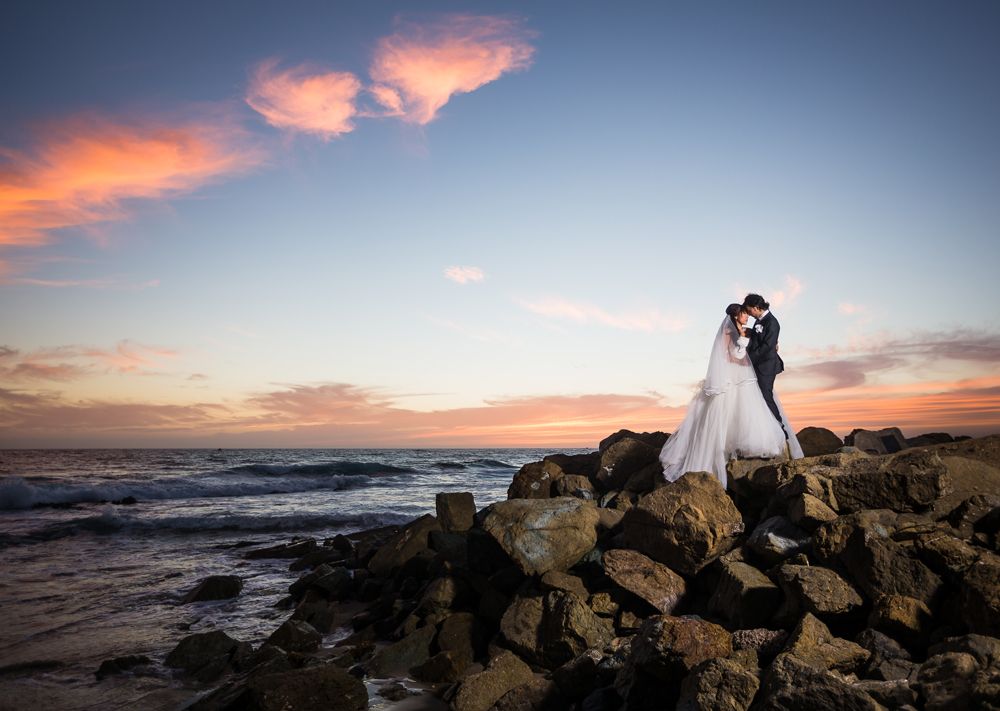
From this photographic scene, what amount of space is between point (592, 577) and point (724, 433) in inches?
127

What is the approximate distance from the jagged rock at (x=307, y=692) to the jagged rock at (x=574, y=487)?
5517 millimetres

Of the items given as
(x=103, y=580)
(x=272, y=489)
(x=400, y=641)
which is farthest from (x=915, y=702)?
(x=272, y=489)

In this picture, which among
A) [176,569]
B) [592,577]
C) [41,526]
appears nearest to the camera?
[592,577]

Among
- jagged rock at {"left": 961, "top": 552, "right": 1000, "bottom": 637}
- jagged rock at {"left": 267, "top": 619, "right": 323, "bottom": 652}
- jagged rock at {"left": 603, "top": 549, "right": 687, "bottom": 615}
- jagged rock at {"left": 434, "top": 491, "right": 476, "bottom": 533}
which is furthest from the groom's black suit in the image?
jagged rock at {"left": 267, "top": 619, "right": 323, "bottom": 652}

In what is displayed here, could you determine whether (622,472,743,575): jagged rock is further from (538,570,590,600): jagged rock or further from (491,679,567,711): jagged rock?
(491,679,567,711): jagged rock

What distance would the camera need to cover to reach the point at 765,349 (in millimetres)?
10031

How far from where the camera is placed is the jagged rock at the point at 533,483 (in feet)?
38.5

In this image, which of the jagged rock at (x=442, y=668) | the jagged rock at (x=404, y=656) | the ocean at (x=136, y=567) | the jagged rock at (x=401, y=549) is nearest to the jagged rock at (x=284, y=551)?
the ocean at (x=136, y=567)

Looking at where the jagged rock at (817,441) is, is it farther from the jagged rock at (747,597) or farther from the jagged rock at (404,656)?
the jagged rock at (404,656)

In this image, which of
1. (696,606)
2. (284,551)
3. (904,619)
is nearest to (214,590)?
(284,551)

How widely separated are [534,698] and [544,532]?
2832 mm

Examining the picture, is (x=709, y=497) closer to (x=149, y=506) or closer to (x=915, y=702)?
(x=915, y=702)

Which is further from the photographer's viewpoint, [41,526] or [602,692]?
[41,526]

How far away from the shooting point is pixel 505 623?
7414mm
